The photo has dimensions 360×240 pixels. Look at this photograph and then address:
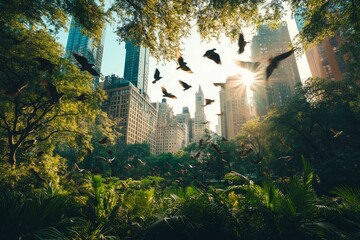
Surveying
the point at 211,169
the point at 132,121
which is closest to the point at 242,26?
the point at 211,169

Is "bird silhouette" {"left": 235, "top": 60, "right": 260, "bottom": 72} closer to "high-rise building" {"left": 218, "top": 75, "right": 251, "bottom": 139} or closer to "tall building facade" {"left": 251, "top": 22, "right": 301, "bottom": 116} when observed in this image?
"tall building facade" {"left": 251, "top": 22, "right": 301, "bottom": 116}

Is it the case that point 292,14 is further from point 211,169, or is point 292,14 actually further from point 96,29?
point 211,169

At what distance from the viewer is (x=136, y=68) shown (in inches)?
6294

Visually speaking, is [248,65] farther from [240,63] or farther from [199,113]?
[199,113]

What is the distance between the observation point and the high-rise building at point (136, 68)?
158 metres

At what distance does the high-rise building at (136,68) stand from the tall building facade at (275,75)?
282 ft

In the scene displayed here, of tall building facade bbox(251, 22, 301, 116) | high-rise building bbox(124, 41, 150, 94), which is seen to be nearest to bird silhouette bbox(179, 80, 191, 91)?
tall building facade bbox(251, 22, 301, 116)

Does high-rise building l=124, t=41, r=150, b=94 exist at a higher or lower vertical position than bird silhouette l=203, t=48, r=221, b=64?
higher

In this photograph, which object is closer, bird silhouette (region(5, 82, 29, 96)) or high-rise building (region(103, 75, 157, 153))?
bird silhouette (region(5, 82, 29, 96))

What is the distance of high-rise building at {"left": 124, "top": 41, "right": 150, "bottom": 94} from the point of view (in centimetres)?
15750

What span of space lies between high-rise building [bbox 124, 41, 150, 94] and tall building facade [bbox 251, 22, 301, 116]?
8601 centimetres

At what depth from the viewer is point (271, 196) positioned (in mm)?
4508

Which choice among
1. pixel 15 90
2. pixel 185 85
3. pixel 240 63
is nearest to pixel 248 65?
pixel 240 63

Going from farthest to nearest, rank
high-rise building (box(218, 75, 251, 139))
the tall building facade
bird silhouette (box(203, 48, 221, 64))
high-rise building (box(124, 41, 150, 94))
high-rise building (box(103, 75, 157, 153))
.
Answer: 1. high-rise building (box(124, 41, 150, 94))
2. high-rise building (box(218, 75, 251, 139))
3. the tall building facade
4. high-rise building (box(103, 75, 157, 153))
5. bird silhouette (box(203, 48, 221, 64))
